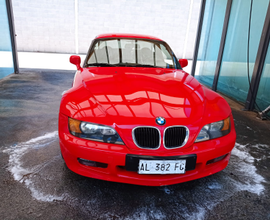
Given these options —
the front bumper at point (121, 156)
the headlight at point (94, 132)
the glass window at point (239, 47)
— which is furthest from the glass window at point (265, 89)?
the headlight at point (94, 132)

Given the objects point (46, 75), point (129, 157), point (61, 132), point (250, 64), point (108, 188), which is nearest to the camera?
point (129, 157)

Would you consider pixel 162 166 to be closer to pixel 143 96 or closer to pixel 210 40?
pixel 143 96

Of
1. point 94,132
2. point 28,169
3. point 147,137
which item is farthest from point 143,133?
point 28,169

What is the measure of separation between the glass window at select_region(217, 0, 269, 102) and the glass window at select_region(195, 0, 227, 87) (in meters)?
0.57

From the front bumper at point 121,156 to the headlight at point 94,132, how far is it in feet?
0.12

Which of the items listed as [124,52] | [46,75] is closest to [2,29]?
[46,75]

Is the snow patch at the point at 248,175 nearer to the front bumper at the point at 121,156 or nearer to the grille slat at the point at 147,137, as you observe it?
the front bumper at the point at 121,156

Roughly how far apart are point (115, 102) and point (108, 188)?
790 millimetres

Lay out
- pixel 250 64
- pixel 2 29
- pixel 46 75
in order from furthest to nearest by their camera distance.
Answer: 1. pixel 46 75
2. pixel 2 29
3. pixel 250 64

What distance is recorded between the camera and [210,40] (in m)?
6.84

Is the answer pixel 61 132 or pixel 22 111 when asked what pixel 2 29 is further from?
pixel 61 132

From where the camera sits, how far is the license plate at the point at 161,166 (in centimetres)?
161

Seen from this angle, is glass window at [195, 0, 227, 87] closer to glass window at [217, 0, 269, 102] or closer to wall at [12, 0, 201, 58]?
glass window at [217, 0, 269, 102]

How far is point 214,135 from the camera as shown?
182cm
